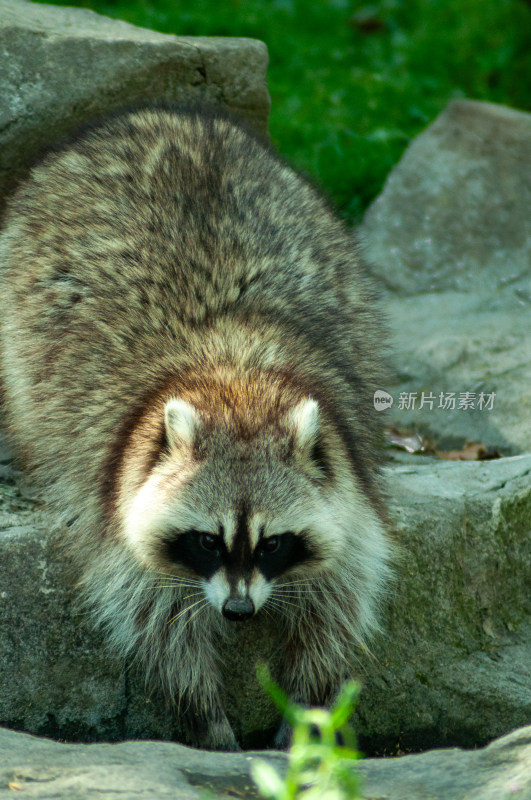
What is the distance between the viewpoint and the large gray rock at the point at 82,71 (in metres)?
4.52

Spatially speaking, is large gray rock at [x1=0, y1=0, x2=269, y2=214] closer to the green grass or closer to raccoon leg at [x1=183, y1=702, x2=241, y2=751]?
the green grass

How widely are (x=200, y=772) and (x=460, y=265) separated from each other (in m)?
4.43

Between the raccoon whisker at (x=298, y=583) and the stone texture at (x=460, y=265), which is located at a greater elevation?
the stone texture at (x=460, y=265)

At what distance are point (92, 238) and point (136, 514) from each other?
1.24m

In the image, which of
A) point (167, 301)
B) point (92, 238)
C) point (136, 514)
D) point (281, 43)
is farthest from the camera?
point (281, 43)

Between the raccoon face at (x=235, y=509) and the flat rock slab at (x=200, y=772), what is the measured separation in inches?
20.8

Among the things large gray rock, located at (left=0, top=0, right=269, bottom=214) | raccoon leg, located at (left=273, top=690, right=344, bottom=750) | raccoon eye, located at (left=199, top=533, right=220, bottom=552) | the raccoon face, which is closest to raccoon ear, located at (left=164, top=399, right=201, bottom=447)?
the raccoon face

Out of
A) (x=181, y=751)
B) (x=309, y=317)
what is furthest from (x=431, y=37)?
(x=181, y=751)

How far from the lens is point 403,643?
3395 mm

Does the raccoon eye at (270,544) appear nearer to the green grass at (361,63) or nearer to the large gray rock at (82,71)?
the large gray rock at (82,71)

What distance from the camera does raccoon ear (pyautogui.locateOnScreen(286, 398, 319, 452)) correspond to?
292 cm

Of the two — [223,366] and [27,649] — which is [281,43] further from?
[27,649]

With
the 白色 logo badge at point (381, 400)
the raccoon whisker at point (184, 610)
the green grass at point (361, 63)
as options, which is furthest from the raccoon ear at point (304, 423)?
the green grass at point (361, 63)

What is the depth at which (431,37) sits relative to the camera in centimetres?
894
